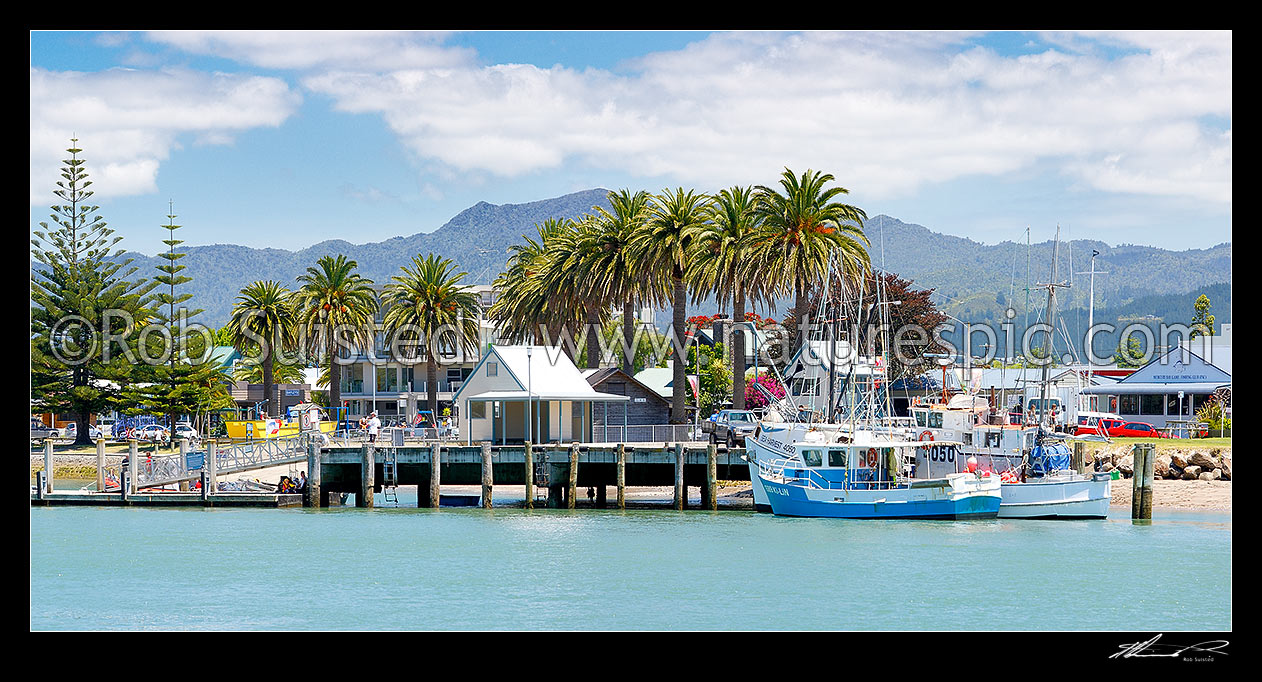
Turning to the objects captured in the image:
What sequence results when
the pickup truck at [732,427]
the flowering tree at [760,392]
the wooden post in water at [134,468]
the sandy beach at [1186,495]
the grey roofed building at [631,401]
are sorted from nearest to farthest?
the sandy beach at [1186,495], the wooden post in water at [134,468], the pickup truck at [732,427], the grey roofed building at [631,401], the flowering tree at [760,392]

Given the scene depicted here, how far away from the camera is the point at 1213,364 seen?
73.6 meters

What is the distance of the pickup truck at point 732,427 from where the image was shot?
176ft

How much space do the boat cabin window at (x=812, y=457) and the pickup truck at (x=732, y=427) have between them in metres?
5.79

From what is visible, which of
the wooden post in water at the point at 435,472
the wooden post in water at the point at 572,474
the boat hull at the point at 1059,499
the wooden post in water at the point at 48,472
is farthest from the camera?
the wooden post in water at the point at 48,472

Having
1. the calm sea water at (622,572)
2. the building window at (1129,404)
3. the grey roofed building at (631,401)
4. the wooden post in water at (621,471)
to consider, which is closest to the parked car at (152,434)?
the grey roofed building at (631,401)

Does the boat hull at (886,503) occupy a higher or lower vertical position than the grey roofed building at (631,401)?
lower

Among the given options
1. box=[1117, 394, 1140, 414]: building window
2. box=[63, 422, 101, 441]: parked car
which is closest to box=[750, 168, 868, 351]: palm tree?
box=[1117, 394, 1140, 414]: building window

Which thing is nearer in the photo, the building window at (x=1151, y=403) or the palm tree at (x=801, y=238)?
the palm tree at (x=801, y=238)

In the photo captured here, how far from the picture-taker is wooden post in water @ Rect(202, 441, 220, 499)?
47.6 meters

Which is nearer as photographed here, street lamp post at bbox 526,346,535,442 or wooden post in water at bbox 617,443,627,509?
wooden post in water at bbox 617,443,627,509

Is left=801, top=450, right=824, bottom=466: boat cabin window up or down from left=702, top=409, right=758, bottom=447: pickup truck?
down

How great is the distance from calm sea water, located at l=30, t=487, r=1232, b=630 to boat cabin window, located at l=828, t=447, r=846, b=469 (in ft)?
6.69

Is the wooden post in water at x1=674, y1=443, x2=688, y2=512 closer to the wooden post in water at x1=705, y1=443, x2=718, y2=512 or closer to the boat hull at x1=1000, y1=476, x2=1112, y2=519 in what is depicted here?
the wooden post in water at x1=705, y1=443, x2=718, y2=512
